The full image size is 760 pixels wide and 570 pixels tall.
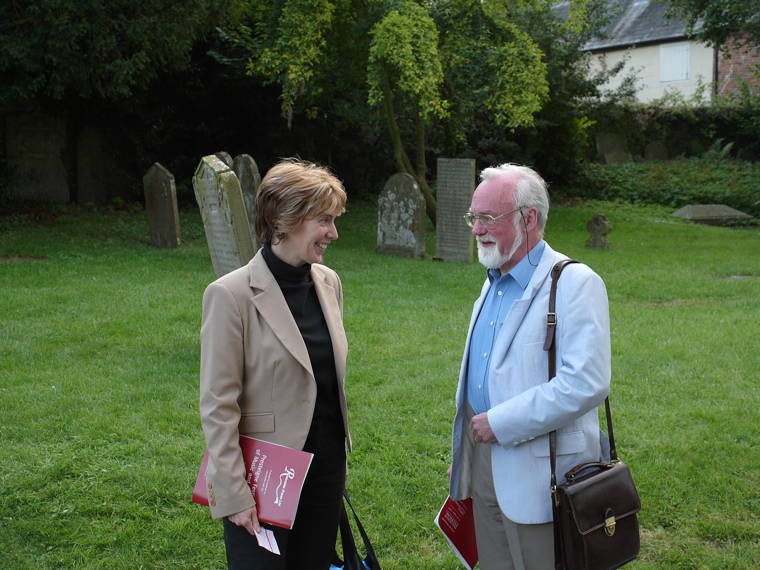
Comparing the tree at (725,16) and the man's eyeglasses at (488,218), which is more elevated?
the tree at (725,16)

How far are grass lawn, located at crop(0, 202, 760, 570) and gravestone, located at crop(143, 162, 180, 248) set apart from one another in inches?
76.9

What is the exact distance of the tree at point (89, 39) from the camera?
13.3m

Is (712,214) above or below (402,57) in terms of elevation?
below

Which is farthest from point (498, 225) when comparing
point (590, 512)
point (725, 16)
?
point (725, 16)

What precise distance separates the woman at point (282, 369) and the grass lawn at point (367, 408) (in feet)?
4.37

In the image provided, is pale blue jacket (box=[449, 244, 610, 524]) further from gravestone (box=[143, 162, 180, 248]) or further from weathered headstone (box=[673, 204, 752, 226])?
weathered headstone (box=[673, 204, 752, 226])

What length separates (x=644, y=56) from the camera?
35500 millimetres

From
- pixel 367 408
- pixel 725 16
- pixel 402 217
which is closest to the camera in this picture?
pixel 367 408

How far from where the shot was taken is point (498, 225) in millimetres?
2834

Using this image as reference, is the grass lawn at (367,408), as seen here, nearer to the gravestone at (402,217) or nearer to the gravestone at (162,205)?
the gravestone at (402,217)

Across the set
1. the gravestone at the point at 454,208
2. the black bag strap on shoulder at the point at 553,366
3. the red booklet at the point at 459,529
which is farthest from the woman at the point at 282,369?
the gravestone at the point at 454,208

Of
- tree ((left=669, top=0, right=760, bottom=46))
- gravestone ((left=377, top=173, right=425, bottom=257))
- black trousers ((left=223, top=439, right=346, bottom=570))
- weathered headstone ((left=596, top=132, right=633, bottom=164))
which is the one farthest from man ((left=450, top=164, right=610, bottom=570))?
weathered headstone ((left=596, top=132, right=633, bottom=164))

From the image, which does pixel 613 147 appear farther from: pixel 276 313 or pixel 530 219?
pixel 276 313

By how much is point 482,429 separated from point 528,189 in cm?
89
